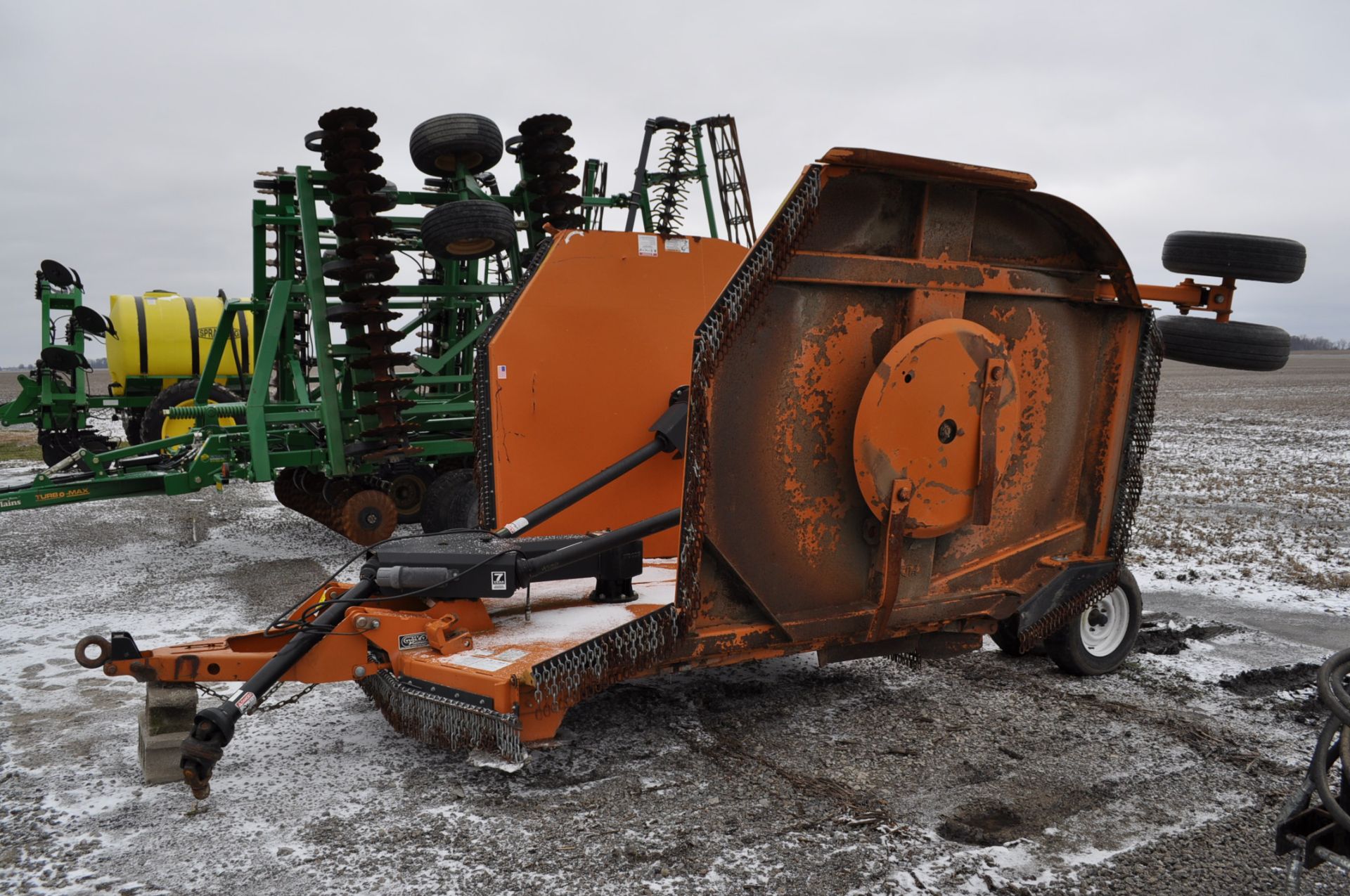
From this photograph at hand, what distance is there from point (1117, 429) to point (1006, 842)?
208 centimetres

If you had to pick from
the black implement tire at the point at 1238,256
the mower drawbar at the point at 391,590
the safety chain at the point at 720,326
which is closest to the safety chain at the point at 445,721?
the mower drawbar at the point at 391,590

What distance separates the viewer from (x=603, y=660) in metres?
3.31

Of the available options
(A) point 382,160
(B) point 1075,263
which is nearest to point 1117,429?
(B) point 1075,263

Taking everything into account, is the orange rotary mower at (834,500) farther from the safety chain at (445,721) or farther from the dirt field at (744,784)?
the dirt field at (744,784)

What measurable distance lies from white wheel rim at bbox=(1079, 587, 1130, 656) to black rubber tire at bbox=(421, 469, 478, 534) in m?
4.43

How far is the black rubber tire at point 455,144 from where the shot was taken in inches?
286

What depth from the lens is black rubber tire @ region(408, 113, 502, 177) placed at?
7258 mm

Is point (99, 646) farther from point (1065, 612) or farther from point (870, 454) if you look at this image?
point (1065, 612)

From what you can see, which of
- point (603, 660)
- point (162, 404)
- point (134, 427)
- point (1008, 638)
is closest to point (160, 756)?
point (603, 660)

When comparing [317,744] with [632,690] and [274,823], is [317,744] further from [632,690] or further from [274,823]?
[632,690]

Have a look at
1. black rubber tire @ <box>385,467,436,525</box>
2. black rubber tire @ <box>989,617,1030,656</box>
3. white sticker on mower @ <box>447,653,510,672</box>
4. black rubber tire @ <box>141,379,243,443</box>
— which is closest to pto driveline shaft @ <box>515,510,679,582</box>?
white sticker on mower @ <box>447,653,510,672</box>

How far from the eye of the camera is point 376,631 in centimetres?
340

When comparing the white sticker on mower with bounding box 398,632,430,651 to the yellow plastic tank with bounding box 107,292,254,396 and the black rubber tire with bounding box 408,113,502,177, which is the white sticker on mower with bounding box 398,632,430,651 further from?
the yellow plastic tank with bounding box 107,292,254,396

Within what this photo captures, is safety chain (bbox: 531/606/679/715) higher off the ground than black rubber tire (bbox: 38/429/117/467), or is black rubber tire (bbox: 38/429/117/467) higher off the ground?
safety chain (bbox: 531/606/679/715)
